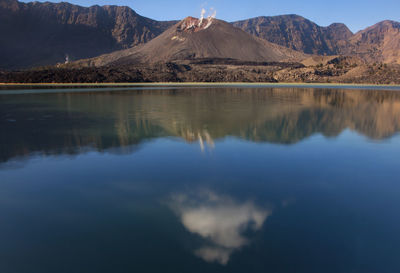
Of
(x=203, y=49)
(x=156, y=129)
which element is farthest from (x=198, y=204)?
(x=203, y=49)

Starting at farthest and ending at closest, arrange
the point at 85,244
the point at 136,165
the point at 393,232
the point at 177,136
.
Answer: the point at 177,136 < the point at 136,165 < the point at 393,232 < the point at 85,244

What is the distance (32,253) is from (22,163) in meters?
5.65

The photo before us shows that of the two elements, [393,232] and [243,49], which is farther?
[243,49]


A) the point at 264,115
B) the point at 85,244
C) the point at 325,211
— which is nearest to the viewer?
the point at 85,244

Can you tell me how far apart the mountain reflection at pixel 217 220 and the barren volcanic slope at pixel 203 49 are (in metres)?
158

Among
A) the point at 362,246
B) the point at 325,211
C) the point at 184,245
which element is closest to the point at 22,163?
the point at 184,245

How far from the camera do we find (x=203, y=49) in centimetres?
17925

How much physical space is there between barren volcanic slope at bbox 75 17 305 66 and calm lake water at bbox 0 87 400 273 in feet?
504

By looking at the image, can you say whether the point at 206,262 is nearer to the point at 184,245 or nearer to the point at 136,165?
the point at 184,245

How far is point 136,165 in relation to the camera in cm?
963

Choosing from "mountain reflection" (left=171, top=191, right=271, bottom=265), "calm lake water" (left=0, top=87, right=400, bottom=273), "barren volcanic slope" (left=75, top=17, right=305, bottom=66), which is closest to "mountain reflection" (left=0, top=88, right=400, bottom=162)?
"calm lake water" (left=0, top=87, right=400, bottom=273)

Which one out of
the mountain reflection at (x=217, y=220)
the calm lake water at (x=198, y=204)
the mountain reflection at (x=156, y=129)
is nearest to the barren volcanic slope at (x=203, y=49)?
the mountain reflection at (x=156, y=129)

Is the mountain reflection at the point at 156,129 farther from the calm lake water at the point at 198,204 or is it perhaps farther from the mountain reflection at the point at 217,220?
the mountain reflection at the point at 217,220

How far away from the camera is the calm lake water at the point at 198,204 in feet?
16.1
